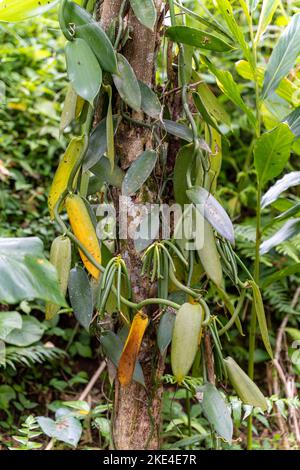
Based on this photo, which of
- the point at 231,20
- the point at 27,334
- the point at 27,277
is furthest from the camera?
→ the point at 27,334

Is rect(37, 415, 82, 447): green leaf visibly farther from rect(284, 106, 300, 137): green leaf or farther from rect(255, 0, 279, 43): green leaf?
rect(255, 0, 279, 43): green leaf

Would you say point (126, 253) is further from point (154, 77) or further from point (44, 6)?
point (44, 6)

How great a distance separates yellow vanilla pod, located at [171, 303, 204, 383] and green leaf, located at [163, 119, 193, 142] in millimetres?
234

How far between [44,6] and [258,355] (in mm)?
1075

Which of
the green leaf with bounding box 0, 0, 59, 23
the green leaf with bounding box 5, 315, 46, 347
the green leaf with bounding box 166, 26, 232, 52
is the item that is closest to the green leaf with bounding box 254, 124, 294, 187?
the green leaf with bounding box 166, 26, 232, 52

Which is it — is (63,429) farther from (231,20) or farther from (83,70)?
(231,20)

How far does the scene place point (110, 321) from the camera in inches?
30.3

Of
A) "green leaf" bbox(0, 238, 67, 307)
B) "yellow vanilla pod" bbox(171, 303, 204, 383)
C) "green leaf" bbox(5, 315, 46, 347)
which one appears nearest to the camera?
"green leaf" bbox(0, 238, 67, 307)

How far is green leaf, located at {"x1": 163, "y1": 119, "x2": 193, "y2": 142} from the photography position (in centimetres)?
73

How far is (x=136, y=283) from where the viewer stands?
0.74 meters

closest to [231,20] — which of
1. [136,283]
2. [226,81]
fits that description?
[226,81]

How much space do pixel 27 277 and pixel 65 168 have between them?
0.26 metres

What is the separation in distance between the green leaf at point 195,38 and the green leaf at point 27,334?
2.48ft
